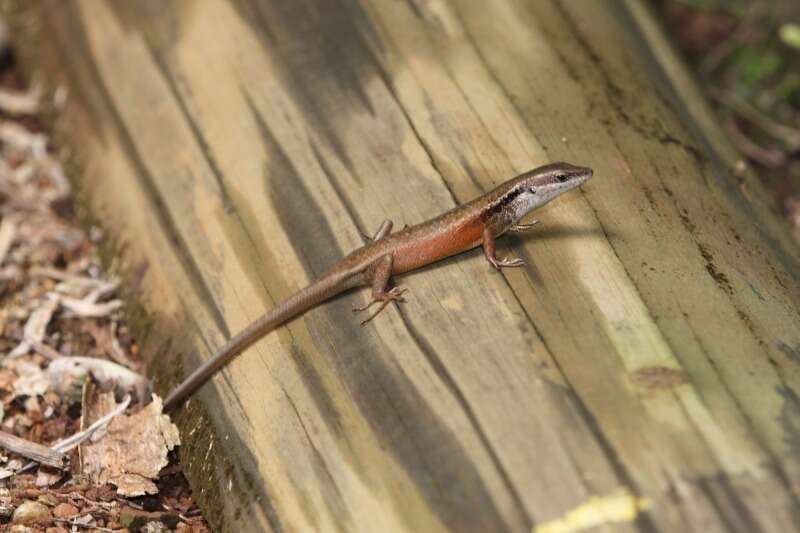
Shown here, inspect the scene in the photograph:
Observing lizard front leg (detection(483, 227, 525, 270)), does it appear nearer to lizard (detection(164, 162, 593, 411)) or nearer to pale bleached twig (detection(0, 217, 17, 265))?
lizard (detection(164, 162, 593, 411))

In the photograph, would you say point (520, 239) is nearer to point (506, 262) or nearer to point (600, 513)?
point (506, 262)

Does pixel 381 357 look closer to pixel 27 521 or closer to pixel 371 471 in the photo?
pixel 371 471

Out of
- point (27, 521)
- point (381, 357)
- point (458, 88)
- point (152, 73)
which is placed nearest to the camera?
point (381, 357)

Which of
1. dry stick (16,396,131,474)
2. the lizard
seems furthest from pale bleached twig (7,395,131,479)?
the lizard

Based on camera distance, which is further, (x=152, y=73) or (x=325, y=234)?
(x=152, y=73)

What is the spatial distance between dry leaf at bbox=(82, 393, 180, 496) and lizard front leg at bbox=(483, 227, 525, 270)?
1.66 meters

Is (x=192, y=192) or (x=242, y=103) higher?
(x=242, y=103)

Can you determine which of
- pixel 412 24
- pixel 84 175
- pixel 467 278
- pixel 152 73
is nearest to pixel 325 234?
pixel 467 278

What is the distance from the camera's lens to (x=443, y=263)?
3.95 meters

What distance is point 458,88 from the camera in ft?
14.6

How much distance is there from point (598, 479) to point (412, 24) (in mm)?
2682

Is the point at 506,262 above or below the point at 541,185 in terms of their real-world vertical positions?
below

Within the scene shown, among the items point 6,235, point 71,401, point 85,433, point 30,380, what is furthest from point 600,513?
point 6,235

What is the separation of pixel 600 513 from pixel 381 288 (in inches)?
52.7
